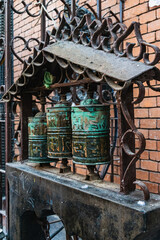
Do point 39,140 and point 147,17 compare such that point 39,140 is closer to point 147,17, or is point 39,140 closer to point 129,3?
point 147,17

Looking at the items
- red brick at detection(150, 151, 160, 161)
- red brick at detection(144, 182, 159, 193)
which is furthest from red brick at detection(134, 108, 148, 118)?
red brick at detection(144, 182, 159, 193)

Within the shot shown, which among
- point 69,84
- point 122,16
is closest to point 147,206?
point 69,84

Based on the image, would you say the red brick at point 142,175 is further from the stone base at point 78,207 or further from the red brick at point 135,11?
the red brick at point 135,11

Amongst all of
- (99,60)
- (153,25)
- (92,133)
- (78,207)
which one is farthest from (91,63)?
Answer: (153,25)

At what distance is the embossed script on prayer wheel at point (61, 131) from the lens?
2.04 m

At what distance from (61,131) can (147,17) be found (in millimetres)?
1417

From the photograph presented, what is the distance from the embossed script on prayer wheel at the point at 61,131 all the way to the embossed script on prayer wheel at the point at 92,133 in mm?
222

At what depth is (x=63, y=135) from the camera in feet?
6.72

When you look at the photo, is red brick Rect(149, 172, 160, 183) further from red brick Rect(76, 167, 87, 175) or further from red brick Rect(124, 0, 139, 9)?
red brick Rect(124, 0, 139, 9)

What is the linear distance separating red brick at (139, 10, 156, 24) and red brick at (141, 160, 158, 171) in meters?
1.34

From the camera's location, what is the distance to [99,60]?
5.42 feet

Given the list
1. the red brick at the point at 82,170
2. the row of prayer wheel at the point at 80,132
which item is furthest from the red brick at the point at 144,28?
the red brick at the point at 82,170

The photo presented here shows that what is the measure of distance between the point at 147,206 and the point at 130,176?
220 mm

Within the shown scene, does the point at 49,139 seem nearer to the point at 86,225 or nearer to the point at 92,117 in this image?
the point at 92,117
